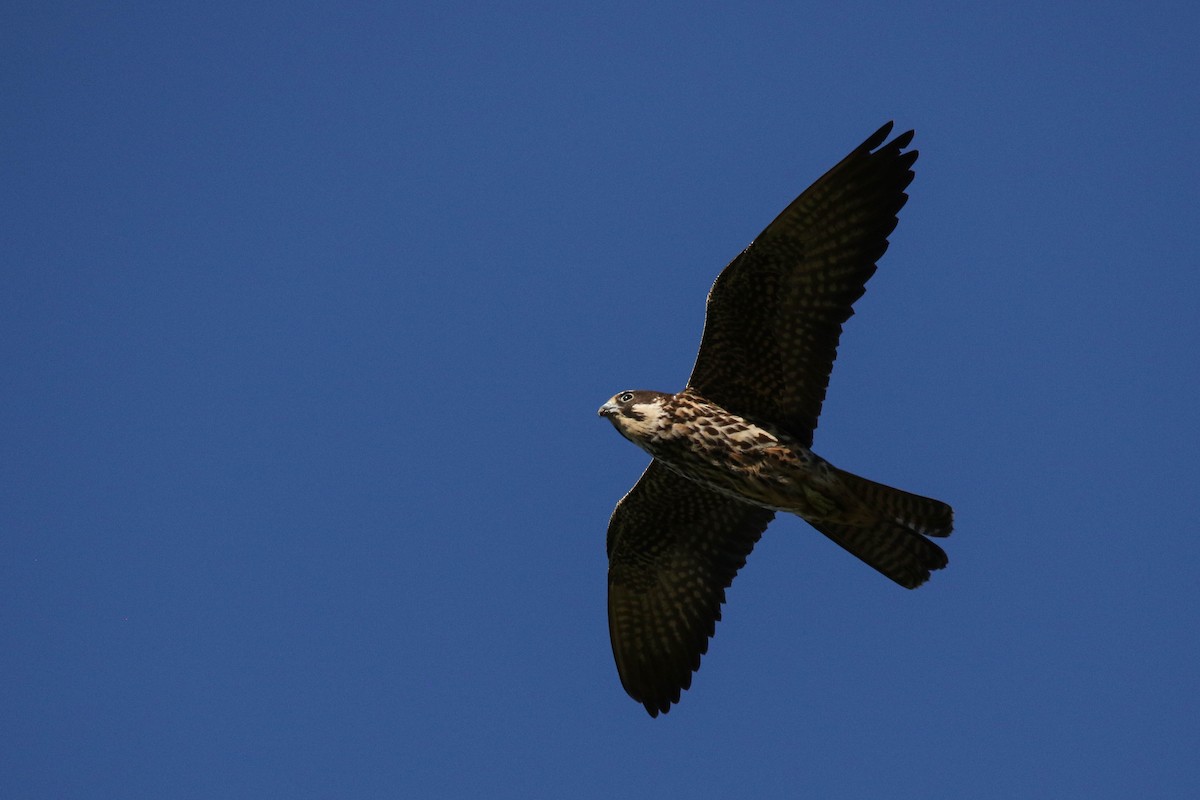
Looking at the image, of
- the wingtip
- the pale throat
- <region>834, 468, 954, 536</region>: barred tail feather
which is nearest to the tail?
<region>834, 468, 954, 536</region>: barred tail feather

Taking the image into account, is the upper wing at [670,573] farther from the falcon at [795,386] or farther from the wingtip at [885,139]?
the wingtip at [885,139]

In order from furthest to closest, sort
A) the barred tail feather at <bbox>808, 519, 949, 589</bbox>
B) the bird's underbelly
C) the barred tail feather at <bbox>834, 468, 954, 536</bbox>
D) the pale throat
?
the pale throat, the barred tail feather at <bbox>808, 519, 949, 589</bbox>, the bird's underbelly, the barred tail feather at <bbox>834, 468, 954, 536</bbox>

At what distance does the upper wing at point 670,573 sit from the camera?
9.98m

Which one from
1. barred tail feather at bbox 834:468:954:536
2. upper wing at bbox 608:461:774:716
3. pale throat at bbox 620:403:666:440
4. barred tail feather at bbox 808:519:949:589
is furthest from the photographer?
upper wing at bbox 608:461:774:716

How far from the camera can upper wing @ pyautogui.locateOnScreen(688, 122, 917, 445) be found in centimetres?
851

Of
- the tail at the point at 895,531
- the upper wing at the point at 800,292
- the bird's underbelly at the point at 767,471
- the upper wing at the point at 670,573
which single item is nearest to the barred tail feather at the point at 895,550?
the tail at the point at 895,531

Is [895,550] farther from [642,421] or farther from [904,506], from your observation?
[642,421]

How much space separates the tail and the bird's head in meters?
1.43

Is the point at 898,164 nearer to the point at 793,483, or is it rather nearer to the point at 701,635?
the point at 793,483

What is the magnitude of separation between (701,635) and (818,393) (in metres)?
2.54

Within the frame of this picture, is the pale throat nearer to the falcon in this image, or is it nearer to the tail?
the falcon

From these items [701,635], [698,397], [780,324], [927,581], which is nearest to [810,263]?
[780,324]

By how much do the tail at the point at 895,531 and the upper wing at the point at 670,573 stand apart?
1198mm

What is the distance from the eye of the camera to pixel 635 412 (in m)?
8.93
